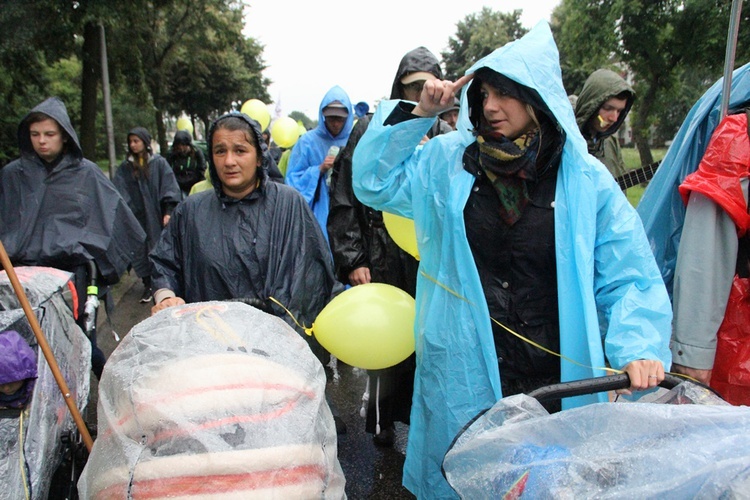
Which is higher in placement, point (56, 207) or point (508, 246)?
point (508, 246)

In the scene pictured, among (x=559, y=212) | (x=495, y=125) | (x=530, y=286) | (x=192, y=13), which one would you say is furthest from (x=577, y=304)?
(x=192, y=13)

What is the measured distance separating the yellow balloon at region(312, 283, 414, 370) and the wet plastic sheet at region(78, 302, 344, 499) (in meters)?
0.82

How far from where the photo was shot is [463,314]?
1905 mm

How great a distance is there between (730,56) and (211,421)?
2040 mm

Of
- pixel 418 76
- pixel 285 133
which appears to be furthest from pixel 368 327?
pixel 285 133

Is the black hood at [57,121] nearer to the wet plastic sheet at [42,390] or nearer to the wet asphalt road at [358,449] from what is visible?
the wet plastic sheet at [42,390]

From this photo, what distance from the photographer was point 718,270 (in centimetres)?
183

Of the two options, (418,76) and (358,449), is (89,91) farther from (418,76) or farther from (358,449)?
(358,449)

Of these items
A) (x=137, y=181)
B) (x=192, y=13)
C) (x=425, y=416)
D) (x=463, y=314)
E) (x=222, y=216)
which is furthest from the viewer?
(x=192, y=13)

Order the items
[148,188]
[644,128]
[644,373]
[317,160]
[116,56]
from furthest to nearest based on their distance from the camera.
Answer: [644,128] → [116,56] → [148,188] → [317,160] → [644,373]

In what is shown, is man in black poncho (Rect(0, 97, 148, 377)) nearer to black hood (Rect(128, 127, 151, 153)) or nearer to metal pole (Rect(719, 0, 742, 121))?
black hood (Rect(128, 127, 151, 153))

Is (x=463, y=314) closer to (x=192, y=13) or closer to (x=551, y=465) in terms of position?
(x=551, y=465)

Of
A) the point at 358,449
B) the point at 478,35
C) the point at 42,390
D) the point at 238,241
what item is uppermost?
the point at 478,35

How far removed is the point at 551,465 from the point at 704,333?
1057 millimetres
